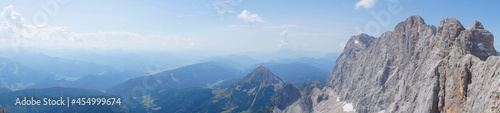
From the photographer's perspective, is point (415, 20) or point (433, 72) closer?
point (433, 72)

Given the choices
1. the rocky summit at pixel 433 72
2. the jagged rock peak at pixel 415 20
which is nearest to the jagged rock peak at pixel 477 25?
the rocky summit at pixel 433 72

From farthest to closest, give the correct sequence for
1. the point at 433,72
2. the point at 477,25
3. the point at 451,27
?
the point at 451,27, the point at 477,25, the point at 433,72

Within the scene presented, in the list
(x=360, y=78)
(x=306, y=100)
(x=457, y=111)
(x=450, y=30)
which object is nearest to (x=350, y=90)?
(x=360, y=78)

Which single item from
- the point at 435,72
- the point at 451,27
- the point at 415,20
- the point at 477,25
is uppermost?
the point at 415,20

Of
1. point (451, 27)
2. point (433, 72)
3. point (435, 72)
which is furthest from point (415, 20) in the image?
point (435, 72)

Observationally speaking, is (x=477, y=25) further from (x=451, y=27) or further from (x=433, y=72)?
(x=433, y=72)

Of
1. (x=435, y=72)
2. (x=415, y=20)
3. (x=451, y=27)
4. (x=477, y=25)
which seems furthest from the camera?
(x=415, y=20)

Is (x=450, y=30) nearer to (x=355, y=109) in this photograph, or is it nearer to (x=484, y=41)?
(x=484, y=41)

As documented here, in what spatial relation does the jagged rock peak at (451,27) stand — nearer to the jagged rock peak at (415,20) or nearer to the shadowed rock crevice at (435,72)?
the shadowed rock crevice at (435,72)

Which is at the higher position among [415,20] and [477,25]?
[415,20]
